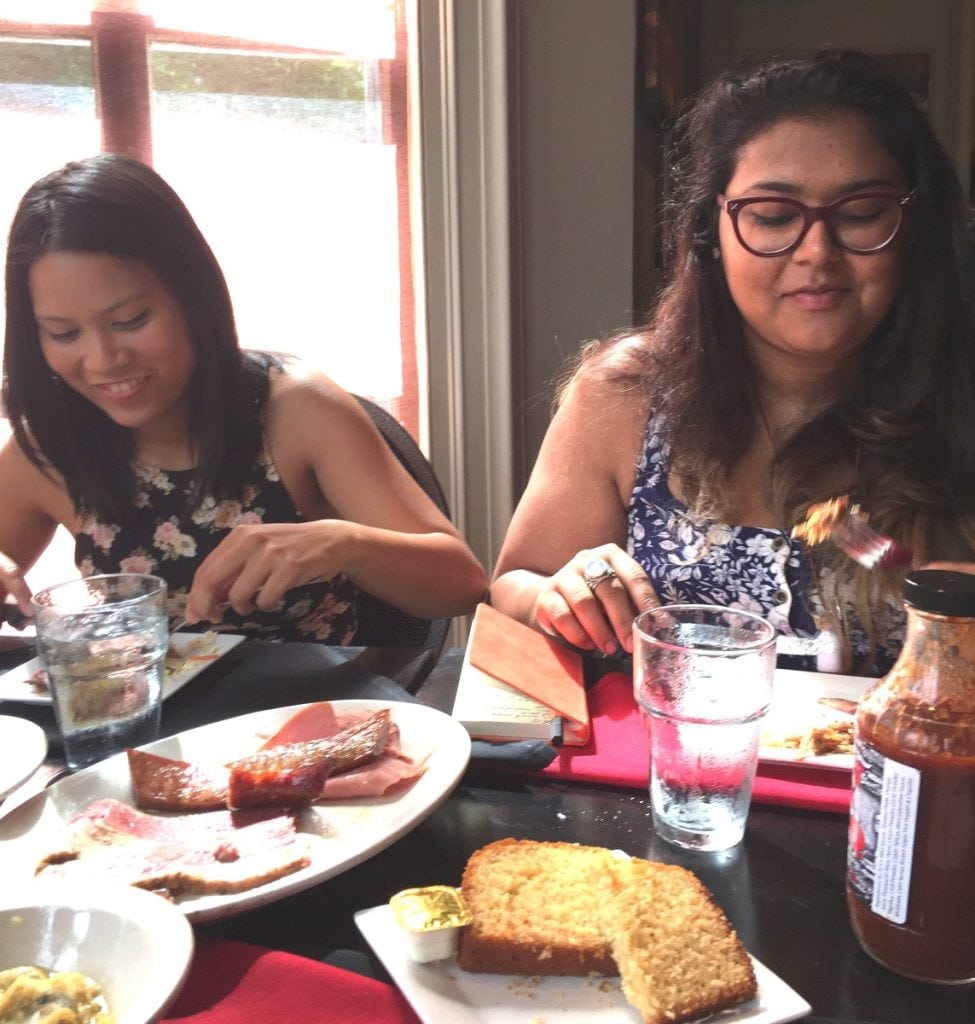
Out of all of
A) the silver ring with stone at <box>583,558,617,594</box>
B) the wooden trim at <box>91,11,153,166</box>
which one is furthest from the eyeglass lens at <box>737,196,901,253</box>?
the wooden trim at <box>91,11,153,166</box>

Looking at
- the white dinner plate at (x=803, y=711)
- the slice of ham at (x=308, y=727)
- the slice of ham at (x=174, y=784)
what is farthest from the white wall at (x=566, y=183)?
the slice of ham at (x=174, y=784)

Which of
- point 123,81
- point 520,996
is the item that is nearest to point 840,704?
point 520,996

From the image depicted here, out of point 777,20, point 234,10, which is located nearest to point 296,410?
point 234,10

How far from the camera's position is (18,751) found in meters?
0.79

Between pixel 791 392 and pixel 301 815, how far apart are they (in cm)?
101

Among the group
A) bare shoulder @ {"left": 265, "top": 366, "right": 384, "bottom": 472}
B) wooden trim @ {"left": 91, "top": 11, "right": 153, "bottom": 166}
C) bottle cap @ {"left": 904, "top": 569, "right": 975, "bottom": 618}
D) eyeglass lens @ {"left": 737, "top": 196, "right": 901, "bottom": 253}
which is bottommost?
bare shoulder @ {"left": 265, "top": 366, "right": 384, "bottom": 472}

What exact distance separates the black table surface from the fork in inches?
17.0

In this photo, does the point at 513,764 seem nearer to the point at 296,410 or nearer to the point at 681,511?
the point at 681,511

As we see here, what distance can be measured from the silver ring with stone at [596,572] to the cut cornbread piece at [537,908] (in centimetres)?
43

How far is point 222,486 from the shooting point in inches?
60.4

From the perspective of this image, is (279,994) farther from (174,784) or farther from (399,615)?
(399,615)

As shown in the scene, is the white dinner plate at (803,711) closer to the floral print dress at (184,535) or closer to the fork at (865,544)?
the fork at (865,544)

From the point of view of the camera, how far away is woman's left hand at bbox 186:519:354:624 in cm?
110

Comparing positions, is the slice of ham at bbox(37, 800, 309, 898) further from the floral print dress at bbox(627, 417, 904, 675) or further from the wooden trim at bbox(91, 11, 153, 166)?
the wooden trim at bbox(91, 11, 153, 166)
